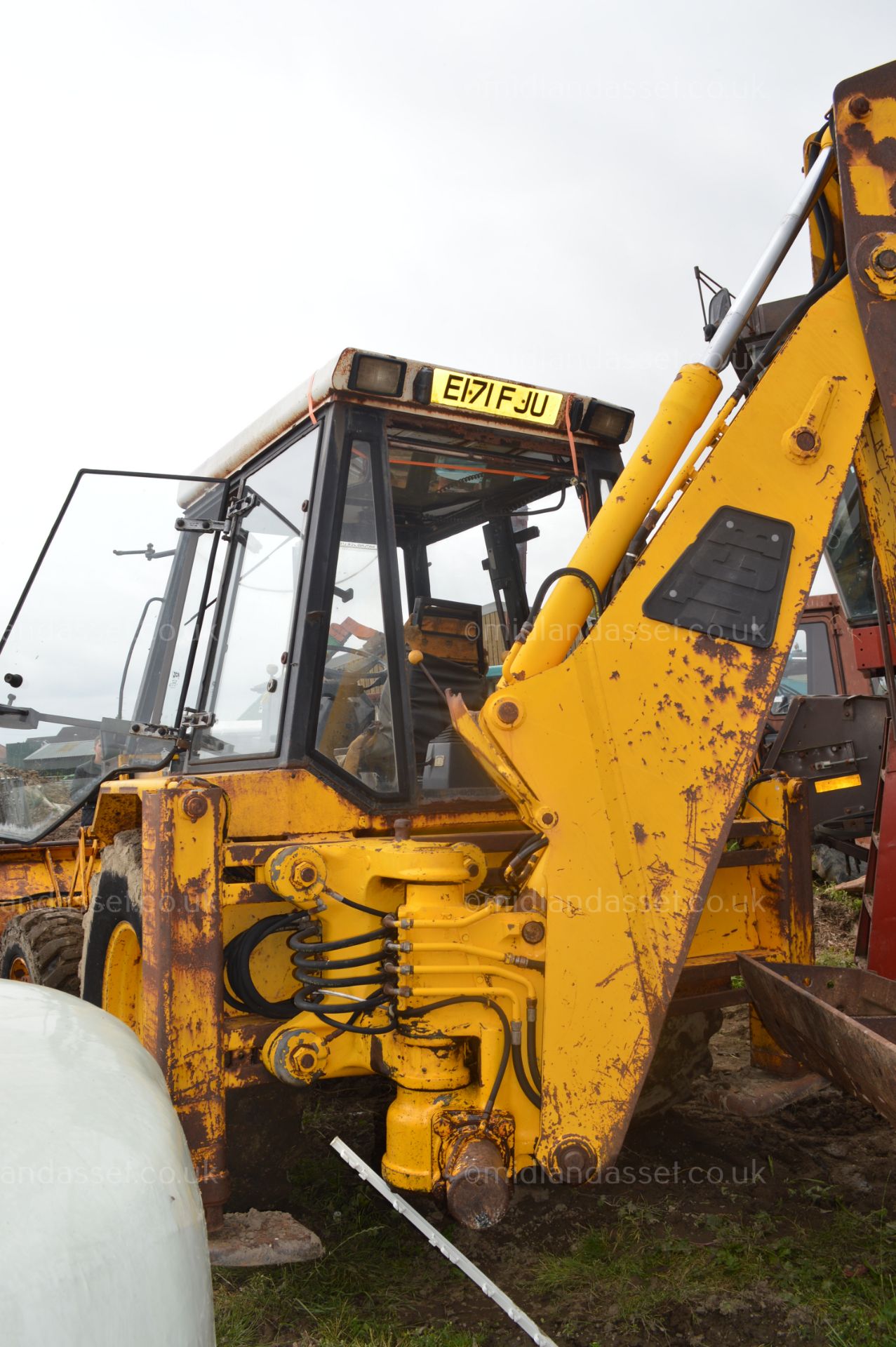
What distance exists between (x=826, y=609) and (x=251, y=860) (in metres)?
9.00

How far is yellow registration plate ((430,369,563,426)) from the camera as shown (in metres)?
3.34

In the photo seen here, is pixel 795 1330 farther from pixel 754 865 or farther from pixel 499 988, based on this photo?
pixel 754 865

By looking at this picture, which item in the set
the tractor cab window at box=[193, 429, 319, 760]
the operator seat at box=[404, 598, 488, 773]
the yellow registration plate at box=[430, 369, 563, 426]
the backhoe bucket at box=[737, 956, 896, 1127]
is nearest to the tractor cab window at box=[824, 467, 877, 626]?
the yellow registration plate at box=[430, 369, 563, 426]

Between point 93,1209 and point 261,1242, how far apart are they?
180 cm

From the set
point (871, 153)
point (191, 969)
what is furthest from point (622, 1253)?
point (871, 153)

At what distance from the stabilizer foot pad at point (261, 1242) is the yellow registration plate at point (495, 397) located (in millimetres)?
2439

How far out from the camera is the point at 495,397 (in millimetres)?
3447

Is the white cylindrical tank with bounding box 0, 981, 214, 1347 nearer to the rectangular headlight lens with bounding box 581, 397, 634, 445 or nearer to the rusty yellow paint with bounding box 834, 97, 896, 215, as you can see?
the rusty yellow paint with bounding box 834, 97, 896, 215

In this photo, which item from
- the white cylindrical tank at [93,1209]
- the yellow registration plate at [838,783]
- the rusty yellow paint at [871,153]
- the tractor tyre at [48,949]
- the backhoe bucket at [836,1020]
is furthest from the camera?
the yellow registration plate at [838,783]

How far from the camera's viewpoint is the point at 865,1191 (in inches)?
132

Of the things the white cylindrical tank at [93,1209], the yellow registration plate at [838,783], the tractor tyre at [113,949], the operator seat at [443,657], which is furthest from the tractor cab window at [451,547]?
the yellow registration plate at [838,783]

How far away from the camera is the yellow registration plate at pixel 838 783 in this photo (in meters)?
8.37

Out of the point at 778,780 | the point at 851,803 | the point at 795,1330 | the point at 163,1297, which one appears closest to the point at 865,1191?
the point at 795,1330

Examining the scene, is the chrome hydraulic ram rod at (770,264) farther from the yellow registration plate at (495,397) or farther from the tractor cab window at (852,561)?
the tractor cab window at (852,561)
